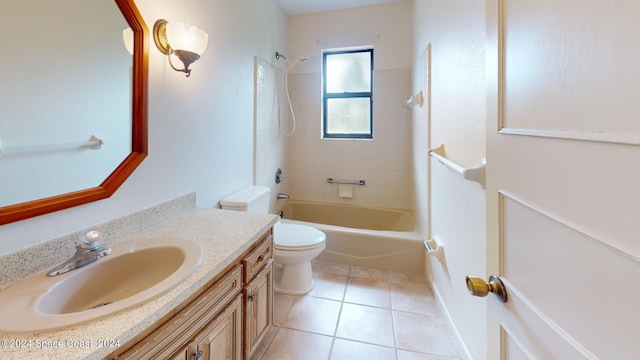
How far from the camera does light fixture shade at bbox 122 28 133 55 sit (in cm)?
118

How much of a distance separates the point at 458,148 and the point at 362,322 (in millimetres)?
1233

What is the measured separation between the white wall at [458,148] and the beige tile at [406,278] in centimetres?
18

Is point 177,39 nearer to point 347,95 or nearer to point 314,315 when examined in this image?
point 314,315

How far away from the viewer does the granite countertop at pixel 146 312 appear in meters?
0.57

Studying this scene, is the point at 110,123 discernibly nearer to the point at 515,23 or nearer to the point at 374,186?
the point at 515,23

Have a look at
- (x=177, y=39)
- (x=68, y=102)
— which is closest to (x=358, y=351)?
(x=68, y=102)

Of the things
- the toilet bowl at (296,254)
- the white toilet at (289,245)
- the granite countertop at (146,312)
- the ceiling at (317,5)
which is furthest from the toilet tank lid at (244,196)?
the ceiling at (317,5)

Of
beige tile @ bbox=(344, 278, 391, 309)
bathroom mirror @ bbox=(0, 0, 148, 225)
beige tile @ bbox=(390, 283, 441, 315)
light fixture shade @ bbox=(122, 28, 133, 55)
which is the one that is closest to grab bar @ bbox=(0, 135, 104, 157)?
bathroom mirror @ bbox=(0, 0, 148, 225)

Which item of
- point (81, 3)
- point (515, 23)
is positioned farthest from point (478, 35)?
point (81, 3)

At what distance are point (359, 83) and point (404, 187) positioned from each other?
1343mm

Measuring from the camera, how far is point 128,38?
119cm

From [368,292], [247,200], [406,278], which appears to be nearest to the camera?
[247,200]

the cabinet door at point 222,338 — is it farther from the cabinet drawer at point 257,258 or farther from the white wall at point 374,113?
the white wall at point 374,113

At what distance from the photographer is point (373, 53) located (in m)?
3.06
